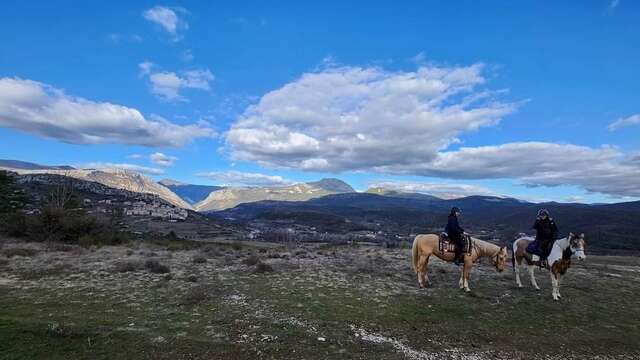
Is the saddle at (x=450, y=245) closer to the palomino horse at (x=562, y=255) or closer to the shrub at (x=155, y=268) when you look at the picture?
the palomino horse at (x=562, y=255)

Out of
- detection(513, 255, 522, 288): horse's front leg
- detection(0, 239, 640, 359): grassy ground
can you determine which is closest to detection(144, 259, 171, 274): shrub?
detection(0, 239, 640, 359): grassy ground

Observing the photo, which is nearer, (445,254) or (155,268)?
(445,254)

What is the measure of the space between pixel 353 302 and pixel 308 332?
3604mm

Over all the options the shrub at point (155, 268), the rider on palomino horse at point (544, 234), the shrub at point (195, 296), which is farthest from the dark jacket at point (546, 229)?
the shrub at point (155, 268)

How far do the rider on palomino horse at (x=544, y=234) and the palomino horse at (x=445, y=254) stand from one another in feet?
4.94

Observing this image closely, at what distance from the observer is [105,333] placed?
37.0ft

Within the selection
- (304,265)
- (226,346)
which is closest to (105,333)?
(226,346)

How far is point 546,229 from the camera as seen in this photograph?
738 inches

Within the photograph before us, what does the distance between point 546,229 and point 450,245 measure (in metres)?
4.31

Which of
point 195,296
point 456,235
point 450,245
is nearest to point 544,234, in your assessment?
point 456,235

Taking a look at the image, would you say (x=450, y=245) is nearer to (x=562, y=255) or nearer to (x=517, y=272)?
(x=517, y=272)

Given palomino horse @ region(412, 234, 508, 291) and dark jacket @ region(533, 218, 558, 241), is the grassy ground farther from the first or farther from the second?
dark jacket @ region(533, 218, 558, 241)

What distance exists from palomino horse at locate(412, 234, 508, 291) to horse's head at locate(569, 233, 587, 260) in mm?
2886

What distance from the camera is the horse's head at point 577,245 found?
17250 mm
